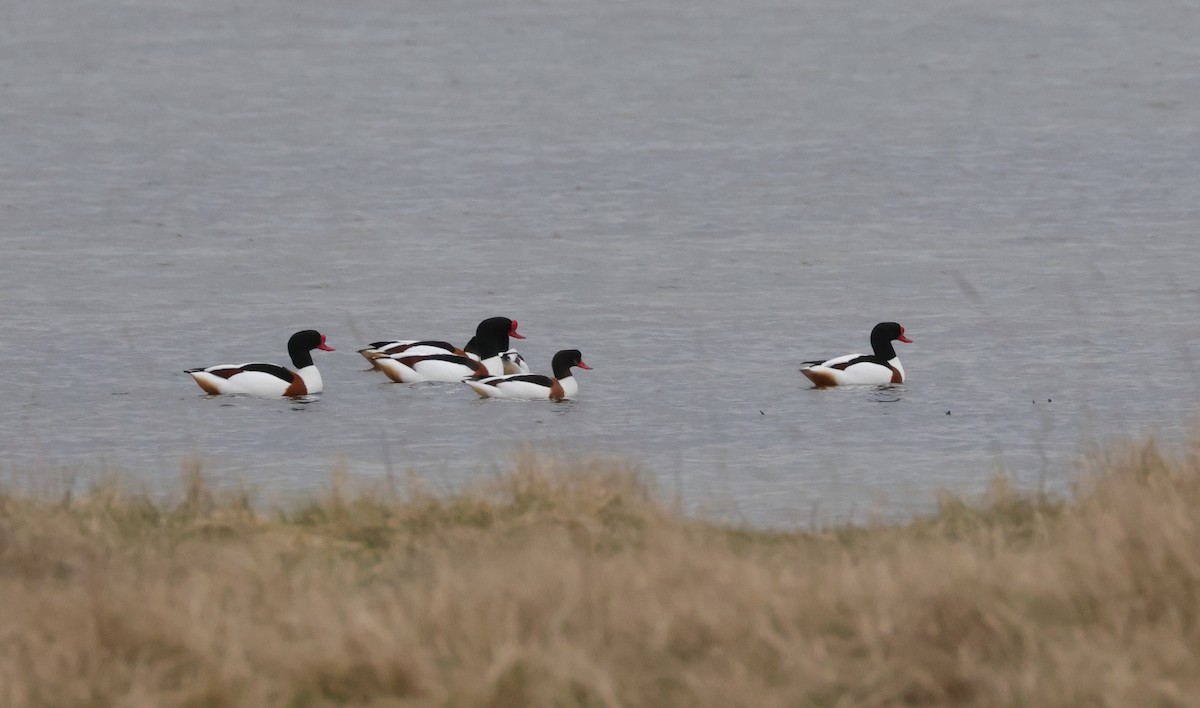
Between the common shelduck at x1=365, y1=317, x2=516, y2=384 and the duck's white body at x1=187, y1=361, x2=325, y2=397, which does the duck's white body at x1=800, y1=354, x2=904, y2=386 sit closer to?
the common shelduck at x1=365, y1=317, x2=516, y2=384

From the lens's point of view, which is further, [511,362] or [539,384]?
[511,362]

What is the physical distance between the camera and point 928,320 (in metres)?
18.8

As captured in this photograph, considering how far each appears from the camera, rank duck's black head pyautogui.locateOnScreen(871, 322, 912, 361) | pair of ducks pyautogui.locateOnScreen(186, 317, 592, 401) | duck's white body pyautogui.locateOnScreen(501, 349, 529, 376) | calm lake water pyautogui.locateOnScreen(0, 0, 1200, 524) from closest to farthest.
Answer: calm lake water pyautogui.locateOnScreen(0, 0, 1200, 524)
pair of ducks pyautogui.locateOnScreen(186, 317, 592, 401)
duck's black head pyautogui.locateOnScreen(871, 322, 912, 361)
duck's white body pyautogui.locateOnScreen(501, 349, 529, 376)

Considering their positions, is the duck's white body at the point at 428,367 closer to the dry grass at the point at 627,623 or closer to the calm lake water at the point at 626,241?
the calm lake water at the point at 626,241

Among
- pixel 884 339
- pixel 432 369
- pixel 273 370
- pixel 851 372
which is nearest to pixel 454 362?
pixel 432 369

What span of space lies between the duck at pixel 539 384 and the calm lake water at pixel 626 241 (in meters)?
0.26

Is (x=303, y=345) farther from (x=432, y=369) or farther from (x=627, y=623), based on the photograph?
(x=627, y=623)

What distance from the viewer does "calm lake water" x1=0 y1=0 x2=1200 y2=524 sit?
1363 centimetres

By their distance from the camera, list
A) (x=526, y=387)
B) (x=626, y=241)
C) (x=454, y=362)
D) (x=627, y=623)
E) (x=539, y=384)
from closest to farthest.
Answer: (x=627, y=623)
(x=539, y=384)
(x=526, y=387)
(x=454, y=362)
(x=626, y=241)

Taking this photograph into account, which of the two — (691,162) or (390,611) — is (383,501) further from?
(691,162)

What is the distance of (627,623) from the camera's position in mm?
6355

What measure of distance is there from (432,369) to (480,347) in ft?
1.87

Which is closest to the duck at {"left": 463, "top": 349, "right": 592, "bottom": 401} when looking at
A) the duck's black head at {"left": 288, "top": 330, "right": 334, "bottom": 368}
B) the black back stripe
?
the duck's black head at {"left": 288, "top": 330, "right": 334, "bottom": 368}

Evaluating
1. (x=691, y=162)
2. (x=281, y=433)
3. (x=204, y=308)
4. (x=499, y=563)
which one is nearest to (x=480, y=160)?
(x=691, y=162)
